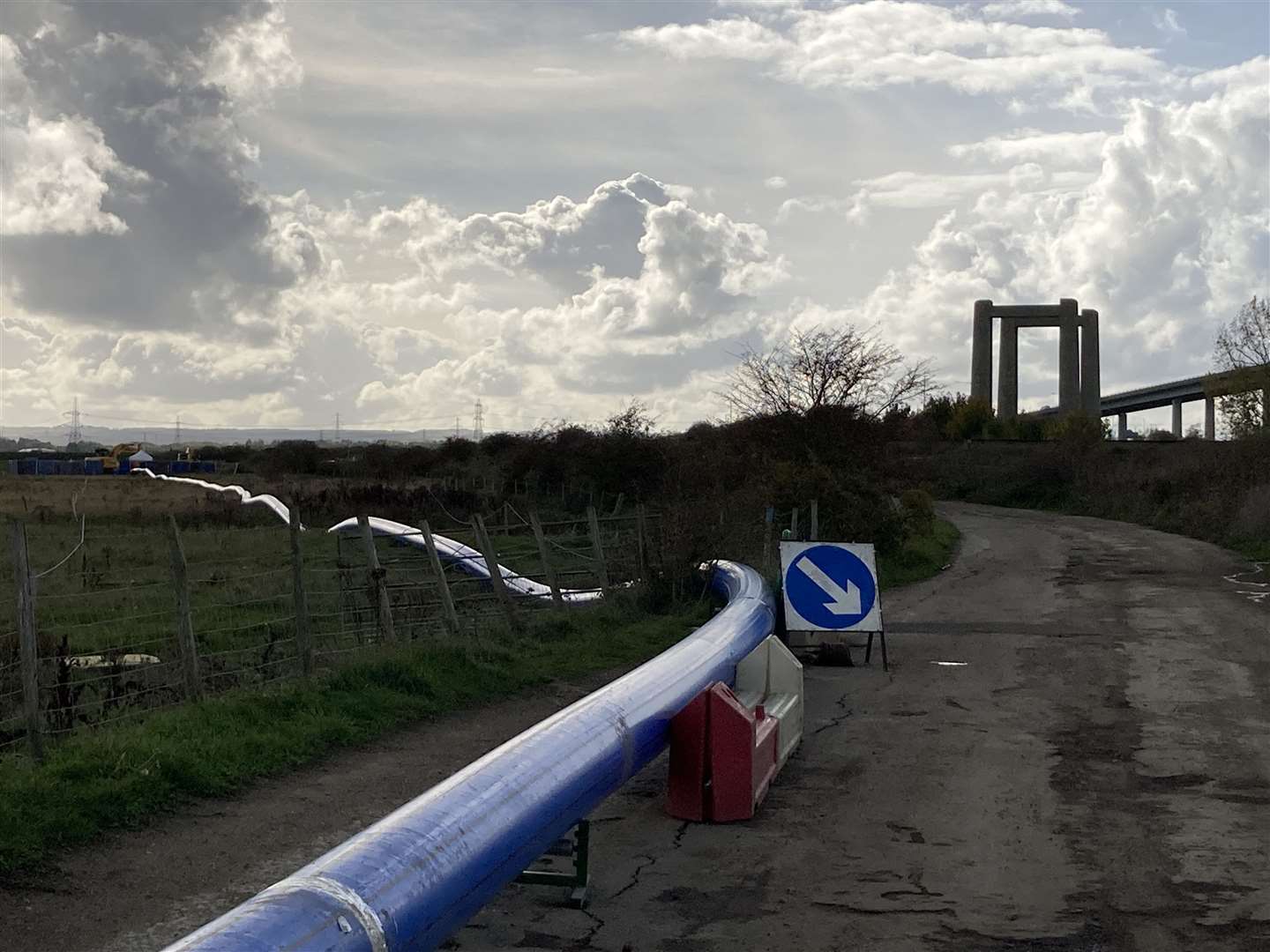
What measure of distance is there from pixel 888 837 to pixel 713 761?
1.10 metres

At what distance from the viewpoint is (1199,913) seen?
255 inches

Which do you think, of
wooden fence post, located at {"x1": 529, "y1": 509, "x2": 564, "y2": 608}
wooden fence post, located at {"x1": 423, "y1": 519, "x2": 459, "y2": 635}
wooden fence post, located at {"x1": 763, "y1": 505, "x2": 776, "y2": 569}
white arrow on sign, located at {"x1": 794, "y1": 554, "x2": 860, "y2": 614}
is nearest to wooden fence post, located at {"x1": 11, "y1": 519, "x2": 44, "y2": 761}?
wooden fence post, located at {"x1": 423, "y1": 519, "x2": 459, "y2": 635}

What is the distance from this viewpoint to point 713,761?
27.1 feet

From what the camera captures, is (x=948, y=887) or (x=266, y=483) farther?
(x=266, y=483)

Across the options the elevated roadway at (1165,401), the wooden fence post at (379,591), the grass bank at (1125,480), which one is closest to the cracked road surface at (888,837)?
the wooden fence post at (379,591)

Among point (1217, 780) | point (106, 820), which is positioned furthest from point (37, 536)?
point (1217, 780)

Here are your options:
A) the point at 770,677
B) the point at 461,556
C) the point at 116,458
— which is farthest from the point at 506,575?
the point at 116,458

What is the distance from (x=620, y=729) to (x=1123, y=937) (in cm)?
273

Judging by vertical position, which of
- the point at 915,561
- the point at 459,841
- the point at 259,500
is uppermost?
the point at 259,500

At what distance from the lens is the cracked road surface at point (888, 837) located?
6.28m

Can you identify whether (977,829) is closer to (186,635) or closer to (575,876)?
(575,876)

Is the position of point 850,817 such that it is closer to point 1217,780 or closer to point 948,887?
point 948,887

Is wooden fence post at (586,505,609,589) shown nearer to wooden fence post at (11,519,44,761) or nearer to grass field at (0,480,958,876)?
grass field at (0,480,958,876)

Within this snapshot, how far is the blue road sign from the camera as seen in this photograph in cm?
1462
